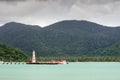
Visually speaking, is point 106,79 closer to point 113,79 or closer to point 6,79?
point 113,79

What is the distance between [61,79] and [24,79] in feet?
27.9

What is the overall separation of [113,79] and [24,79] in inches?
792

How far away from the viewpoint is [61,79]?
80500 millimetres

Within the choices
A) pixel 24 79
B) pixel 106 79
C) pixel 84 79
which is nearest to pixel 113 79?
pixel 106 79

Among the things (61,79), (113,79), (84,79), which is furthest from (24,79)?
(113,79)

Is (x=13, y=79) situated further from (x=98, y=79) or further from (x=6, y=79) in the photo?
(x=98, y=79)

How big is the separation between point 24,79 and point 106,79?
18.5 metres

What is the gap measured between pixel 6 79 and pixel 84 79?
58.4 ft

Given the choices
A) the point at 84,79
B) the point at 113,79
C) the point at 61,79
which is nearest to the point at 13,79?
the point at 61,79

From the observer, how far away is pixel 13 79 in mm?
78938

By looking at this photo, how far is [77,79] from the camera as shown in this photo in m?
80.1

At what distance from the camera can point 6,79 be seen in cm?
7900

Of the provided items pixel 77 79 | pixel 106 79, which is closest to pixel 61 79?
pixel 77 79

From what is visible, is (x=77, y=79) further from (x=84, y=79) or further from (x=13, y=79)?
(x=13, y=79)
